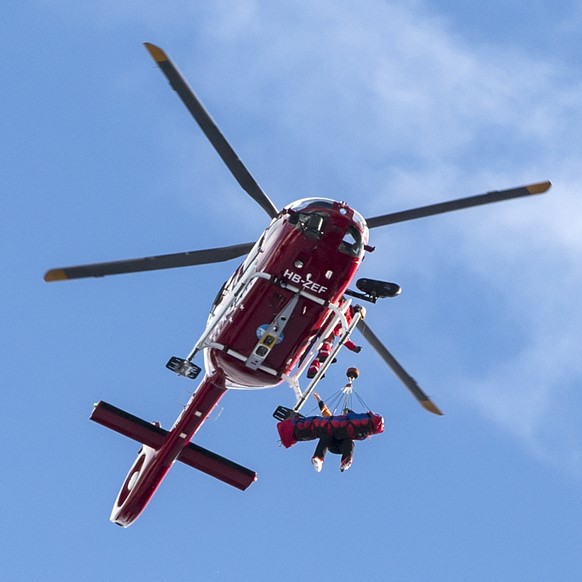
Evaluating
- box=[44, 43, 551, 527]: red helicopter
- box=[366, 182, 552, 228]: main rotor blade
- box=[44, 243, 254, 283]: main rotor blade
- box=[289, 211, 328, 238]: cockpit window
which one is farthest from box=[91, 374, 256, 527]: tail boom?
box=[366, 182, 552, 228]: main rotor blade

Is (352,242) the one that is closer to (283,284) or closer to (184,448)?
(283,284)

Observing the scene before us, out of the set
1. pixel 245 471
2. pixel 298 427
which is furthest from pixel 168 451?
pixel 298 427

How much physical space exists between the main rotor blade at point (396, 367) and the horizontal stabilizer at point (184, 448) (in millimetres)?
4908

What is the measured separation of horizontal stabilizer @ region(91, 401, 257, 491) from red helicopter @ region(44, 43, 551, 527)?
9.89 feet

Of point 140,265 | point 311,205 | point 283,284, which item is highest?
point 311,205

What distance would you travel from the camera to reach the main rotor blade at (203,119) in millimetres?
→ 26719

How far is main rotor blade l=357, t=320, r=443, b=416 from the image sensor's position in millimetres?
29047

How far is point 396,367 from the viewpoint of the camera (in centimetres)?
2927

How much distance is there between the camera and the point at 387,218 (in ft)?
91.1

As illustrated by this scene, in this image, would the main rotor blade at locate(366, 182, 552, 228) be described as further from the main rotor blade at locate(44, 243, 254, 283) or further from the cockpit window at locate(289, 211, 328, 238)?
the main rotor blade at locate(44, 243, 254, 283)

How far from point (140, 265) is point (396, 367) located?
22.1ft

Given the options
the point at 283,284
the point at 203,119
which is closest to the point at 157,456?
the point at 283,284

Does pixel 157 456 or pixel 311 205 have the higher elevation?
pixel 311 205

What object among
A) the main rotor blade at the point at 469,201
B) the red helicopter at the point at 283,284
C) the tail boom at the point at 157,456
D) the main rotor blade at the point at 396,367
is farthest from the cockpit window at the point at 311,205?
the tail boom at the point at 157,456
